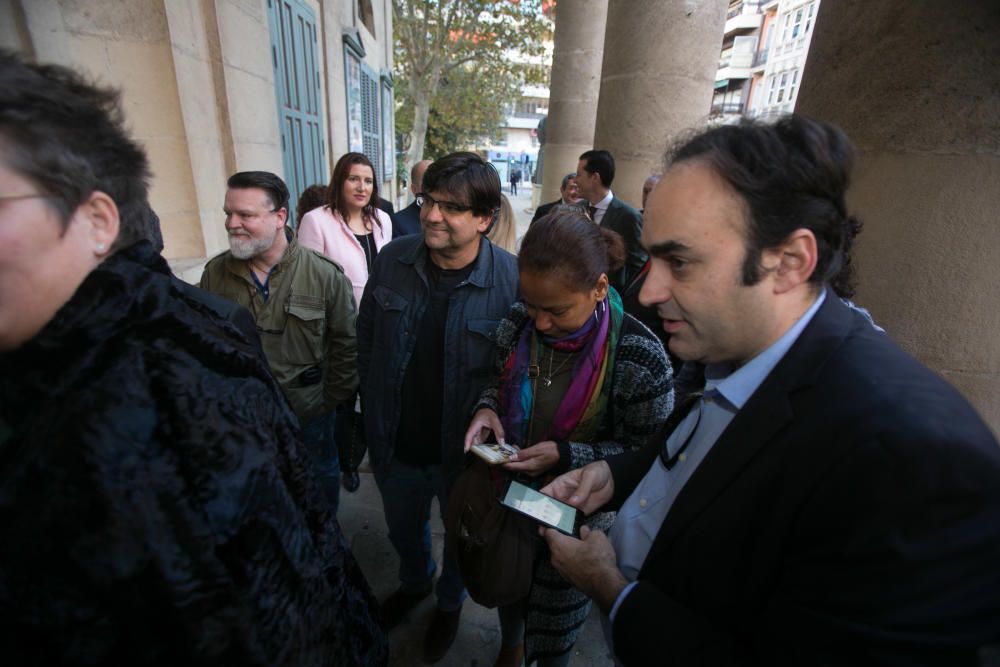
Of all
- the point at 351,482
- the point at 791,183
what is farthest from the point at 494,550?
the point at 351,482

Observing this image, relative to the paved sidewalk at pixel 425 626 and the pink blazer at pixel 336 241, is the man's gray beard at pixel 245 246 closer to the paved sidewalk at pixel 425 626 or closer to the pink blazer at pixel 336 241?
the pink blazer at pixel 336 241

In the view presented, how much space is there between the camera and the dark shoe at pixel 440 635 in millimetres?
2180

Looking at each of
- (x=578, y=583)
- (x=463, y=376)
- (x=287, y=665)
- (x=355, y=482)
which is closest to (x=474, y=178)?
(x=463, y=376)

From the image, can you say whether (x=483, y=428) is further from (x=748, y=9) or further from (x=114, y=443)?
(x=748, y=9)

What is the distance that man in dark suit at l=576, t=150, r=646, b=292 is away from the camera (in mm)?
3904

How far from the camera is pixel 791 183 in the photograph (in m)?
0.93

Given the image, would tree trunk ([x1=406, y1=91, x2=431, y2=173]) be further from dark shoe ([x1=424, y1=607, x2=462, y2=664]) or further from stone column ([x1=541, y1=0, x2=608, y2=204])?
dark shoe ([x1=424, y1=607, x2=462, y2=664])

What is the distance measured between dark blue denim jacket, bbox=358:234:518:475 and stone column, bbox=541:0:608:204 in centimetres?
628

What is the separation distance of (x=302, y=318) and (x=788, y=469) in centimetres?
209

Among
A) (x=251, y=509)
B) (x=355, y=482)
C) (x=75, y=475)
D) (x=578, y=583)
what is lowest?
(x=355, y=482)

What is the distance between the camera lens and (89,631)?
2.27 ft

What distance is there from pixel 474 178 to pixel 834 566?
67.3 inches

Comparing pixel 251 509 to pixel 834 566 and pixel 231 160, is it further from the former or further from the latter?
pixel 231 160

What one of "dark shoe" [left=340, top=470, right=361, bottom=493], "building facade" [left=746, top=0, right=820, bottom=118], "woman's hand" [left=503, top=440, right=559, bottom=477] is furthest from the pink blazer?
"building facade" [left=746, top=0, right=820, bottom=118]
